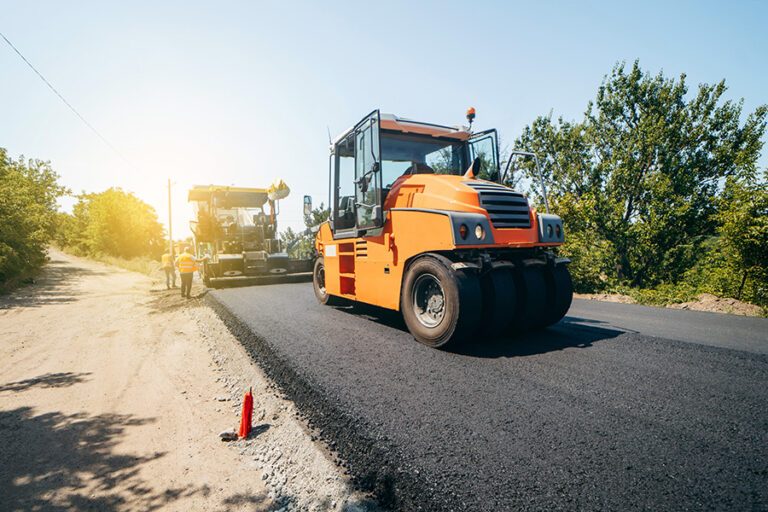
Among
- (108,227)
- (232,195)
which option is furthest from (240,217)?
(108,227)

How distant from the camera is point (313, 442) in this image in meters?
2.71

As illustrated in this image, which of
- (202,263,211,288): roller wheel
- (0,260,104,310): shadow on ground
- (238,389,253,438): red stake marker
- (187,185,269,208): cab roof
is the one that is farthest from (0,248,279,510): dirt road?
(187,185,269,208): cab roof

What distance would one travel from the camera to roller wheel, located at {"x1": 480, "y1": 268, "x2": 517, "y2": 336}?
13.1ft

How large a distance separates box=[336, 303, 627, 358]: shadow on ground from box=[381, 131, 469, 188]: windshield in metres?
2.32

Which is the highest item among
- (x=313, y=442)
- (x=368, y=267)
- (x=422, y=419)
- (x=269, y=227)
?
(x=269, y=227)

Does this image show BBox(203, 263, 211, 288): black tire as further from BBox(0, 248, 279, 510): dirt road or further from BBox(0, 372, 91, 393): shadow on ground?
BBox(0, 372, 91, 393): shadow on ground

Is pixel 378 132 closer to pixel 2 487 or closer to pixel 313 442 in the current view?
pixel 313 442

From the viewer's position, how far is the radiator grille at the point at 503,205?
4.23 m

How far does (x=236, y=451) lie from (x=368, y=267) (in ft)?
9.74

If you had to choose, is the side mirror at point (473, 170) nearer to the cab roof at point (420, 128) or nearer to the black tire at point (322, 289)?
the cab roof at point (420, 128)

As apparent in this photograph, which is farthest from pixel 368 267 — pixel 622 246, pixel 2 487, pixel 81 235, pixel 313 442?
pixel 81 235

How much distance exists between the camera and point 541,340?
4328mm

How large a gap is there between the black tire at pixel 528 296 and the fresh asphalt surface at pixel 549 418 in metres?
0.25

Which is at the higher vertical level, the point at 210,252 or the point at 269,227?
the point at 269,227
